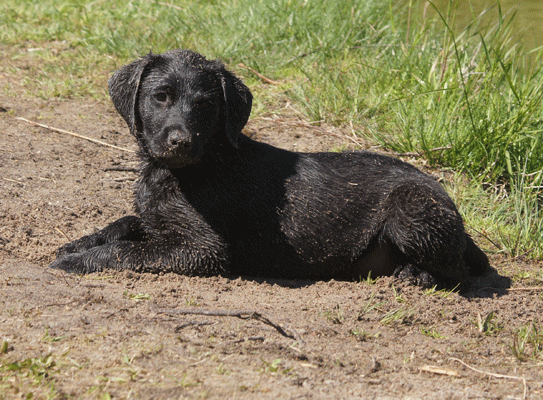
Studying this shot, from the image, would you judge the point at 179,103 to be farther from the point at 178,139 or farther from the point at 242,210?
the point at 242,210

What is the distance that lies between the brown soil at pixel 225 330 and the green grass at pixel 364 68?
110 cm

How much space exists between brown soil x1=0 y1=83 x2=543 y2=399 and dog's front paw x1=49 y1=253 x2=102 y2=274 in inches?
5.8

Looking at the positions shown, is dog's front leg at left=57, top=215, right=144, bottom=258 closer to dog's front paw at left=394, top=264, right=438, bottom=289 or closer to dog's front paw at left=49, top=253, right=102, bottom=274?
dog's front paw at left=49, top=253, right=102, bottom=274

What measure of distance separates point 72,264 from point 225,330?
1.50m

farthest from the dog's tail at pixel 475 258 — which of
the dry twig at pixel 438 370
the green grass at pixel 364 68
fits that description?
the dry twig at pixel 438 370

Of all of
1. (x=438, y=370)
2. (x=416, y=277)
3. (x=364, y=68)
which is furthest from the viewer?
(x=364, y=68)

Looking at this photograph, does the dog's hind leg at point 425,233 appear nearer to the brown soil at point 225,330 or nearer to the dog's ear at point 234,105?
the brown soil at point 225,330

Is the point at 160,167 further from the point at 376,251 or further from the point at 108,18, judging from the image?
the point at 108,18

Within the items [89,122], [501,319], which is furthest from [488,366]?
[89,122]

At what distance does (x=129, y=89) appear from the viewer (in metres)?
4.50

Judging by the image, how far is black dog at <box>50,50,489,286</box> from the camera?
435 centimetres

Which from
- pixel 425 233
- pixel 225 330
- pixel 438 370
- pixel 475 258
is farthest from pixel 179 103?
pixel 475 258

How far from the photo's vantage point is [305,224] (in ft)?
14.9

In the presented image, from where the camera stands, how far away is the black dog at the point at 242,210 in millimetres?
4352
